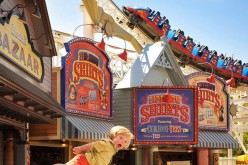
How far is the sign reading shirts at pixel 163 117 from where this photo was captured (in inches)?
719

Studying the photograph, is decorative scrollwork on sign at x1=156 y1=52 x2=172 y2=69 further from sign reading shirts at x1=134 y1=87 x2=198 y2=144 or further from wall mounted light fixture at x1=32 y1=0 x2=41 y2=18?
wall mounted light fixture at x1=32 y1=0 x2=41 y2=18

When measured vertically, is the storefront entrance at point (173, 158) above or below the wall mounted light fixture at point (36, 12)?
below

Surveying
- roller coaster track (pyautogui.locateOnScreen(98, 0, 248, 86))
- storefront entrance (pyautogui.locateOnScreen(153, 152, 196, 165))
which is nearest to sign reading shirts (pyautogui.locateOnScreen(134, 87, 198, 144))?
storefront entrance (pyautogui.locateOnScreen(153, 152, 196, 165))

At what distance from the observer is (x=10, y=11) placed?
10695 millimetres

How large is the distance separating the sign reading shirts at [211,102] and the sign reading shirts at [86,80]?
16.7 ft

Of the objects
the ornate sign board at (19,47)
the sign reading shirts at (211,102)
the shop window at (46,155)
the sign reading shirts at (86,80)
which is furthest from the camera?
the sign reading shirts at (211,102)

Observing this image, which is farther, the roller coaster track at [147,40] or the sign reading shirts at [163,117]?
the roller coaster track at [147,40]

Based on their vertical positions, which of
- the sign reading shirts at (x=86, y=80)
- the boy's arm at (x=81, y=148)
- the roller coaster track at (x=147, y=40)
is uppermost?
the roller coaster track at (x=147, y=40)

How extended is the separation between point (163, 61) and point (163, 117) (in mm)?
2531

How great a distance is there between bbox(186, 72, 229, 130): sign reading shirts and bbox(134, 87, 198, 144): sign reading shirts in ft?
8.34

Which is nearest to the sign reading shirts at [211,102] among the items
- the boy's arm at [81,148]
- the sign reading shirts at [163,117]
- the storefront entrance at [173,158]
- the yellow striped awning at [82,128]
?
the storefront entrance at [173,158]

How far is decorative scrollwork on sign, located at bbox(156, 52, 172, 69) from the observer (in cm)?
1981

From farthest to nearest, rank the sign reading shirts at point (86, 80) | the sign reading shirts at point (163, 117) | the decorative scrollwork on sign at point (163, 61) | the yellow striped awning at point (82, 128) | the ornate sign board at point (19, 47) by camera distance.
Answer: the decorative scrollwork on sign at point (163, 61)
the sign reading shirts at point (163, 117)
the sign reading shirts at point (86, 80)
the yellow striped awning at point (82, 128)
the ornate sign board at point (19, 47)

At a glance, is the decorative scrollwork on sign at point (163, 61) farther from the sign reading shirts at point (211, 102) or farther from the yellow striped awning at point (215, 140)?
the yellow striped awning at point (215, 140)
